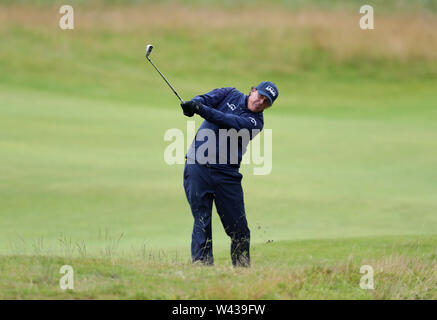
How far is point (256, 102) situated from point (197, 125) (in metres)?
13.0

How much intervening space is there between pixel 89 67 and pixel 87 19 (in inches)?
189

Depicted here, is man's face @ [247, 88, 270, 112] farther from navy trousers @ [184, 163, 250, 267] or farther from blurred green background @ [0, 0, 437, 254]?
blurred green background @ [0, 0, 437, 254]

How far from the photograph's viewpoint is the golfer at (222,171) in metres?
7.85

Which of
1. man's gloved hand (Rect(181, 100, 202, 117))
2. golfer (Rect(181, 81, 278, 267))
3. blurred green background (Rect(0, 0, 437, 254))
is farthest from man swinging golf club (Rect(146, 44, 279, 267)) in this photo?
blurred green background (Rect(0, 0, 437, 254))

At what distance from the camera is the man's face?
25.9 feet

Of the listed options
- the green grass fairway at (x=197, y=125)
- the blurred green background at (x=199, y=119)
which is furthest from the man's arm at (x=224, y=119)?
the blurred green background at (x=199, y=119)

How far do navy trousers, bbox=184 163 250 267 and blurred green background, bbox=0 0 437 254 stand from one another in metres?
1.76

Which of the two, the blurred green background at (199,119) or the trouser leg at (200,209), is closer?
the trouser leg at (200,209)

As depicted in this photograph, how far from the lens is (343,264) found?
7.38 m

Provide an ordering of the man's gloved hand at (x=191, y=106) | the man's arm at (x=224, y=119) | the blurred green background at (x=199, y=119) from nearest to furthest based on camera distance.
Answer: the man's gloved hand at (x=191, y=106) → the man's arm at (x=224, y=119) → the blurred green background at (x=199, y=119)

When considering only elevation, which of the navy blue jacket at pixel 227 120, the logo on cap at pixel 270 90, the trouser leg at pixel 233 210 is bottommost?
the trouser leg at pixel 233 210

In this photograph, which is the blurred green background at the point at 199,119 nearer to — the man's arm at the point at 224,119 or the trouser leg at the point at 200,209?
the trouser leg at the point at 200,209

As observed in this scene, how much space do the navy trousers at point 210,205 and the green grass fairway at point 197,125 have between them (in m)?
0.37

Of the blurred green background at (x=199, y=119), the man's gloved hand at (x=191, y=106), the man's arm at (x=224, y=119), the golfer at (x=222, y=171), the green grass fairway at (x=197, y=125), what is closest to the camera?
the green grass fairway at (x=197, y=125)
